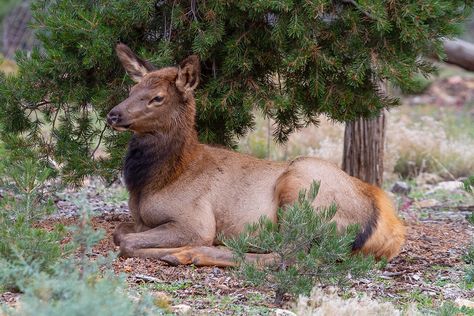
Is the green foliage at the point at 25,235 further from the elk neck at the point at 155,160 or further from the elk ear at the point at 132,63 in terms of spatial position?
the elk ear at the point at 132,63

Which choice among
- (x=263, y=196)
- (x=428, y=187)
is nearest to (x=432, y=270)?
(x=263, y=196)

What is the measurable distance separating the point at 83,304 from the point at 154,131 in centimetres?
428

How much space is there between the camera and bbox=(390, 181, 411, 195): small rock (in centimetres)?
1319

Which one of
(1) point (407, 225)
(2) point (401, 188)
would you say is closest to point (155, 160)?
(1) point (407, 225)

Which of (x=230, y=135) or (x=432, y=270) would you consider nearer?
(x=432, y=270)

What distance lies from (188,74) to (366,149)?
3.78 meters

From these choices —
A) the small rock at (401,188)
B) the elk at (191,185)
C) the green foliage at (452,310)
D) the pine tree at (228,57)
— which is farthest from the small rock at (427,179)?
the green foliage at (452,310)

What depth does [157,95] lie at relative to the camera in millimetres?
8570

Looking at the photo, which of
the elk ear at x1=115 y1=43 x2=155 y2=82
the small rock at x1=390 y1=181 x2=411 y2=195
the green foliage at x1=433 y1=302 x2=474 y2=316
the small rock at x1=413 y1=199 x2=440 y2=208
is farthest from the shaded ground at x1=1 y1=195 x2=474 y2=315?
the small rock at x1=390 y1=181 x2=411 y2=195

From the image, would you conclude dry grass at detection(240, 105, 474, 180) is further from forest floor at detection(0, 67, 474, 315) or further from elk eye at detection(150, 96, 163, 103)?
elk eye at detection(150, 96, 163, 103)

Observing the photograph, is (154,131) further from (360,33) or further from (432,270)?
(432,270)

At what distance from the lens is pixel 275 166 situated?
8.94 metres

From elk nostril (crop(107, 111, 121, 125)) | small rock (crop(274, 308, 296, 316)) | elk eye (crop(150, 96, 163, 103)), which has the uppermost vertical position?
elk eye (crop(150, 96, 163, 103))

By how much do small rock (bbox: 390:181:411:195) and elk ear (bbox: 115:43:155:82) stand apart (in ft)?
18.4
